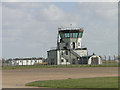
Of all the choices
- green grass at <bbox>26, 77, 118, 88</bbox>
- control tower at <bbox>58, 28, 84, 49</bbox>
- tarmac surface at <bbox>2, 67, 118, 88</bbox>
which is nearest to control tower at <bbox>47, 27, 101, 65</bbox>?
control tower at <bbox>58, 28, 84, 49</bbox>

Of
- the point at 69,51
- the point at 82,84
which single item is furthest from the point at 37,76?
the point at 69,51

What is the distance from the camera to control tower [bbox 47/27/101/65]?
324ft

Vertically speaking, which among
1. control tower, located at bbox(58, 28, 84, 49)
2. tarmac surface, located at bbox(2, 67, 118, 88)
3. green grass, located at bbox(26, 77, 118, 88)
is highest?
control tower, located at bbox(58, 28, 84, 49)

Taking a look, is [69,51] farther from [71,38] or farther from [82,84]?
[82,84]

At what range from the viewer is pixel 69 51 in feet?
330

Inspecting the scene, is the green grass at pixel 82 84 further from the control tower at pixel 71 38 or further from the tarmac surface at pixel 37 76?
the control tower at pixel 71 38

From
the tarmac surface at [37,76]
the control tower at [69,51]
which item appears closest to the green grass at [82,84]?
the tarmac surface at [37,76]

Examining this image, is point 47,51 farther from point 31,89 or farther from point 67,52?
point 31,89

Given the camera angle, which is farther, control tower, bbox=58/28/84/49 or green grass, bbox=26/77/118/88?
control tower, bbox=58/28/84/49

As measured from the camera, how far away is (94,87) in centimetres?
2064

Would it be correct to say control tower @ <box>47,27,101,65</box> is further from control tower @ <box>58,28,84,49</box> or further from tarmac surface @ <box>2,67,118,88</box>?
tarmac surface @ <box>2,67,118,88</box>

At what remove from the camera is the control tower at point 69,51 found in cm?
9882

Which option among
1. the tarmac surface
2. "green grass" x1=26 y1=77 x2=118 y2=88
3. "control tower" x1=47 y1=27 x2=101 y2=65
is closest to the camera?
"green grass" x1=26 y1=77 x2=118 y2=88

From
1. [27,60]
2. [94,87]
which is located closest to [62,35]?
[27,60]
